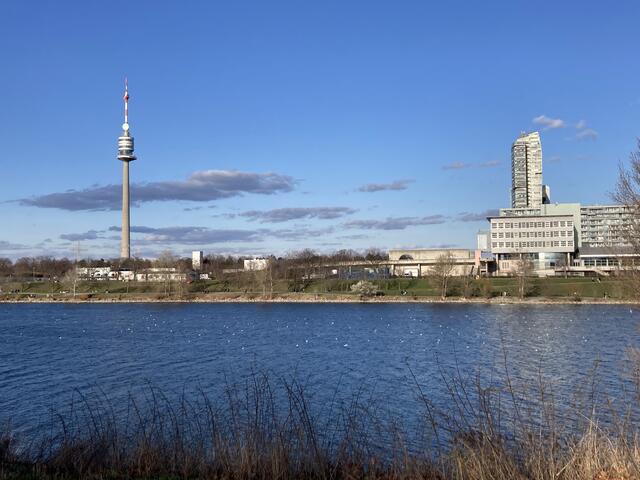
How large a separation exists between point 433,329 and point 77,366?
3661cm

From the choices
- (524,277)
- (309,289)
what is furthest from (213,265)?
(524,277)

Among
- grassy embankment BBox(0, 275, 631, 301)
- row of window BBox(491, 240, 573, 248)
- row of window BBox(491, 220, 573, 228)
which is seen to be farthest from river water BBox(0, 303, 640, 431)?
row of window BBox(491, 220, 573, 228)

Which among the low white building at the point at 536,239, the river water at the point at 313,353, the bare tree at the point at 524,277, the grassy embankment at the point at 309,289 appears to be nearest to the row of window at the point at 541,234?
the low white building at the point at 536,239

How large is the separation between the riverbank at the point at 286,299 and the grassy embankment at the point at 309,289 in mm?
213

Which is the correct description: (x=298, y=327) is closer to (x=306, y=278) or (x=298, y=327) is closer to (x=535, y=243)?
(x=306, y=278)

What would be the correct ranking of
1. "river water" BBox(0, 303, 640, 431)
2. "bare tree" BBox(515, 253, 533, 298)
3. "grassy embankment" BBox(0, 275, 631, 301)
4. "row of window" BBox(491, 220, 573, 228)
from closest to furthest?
"river water" BBox(0, 303, 640, 431)
"bare tree" BBox(515, 253, 533, 298)
"grassy embankment" BBox(0, 275, 631, 301)
"row of window" BBox(491, 220, 573, 228)

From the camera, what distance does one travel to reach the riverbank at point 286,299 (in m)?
109

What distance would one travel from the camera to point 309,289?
139 meters

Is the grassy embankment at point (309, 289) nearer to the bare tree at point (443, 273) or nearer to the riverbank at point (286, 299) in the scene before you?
the riverbank at point (286, 299)

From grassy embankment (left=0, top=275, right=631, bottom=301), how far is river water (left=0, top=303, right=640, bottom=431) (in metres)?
28.3

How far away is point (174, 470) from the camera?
12203mm

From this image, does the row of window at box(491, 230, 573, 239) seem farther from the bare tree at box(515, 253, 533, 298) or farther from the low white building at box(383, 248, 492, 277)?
the bare tree at box(515, 253, 533, 298)

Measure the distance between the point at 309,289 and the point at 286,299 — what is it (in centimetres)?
1268

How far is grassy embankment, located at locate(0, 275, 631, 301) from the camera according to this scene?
117 metres
